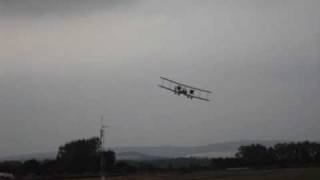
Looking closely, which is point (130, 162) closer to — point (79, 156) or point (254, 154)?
point (79, 156)

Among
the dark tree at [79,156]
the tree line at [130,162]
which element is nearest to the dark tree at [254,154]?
the tree line at [130,162]

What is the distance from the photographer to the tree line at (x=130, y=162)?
10212cm

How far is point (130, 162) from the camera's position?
120000mm

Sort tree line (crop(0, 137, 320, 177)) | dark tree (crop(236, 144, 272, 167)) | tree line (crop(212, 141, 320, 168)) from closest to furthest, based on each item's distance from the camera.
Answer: tree line (crop(0, 137, 320, 177))
tree line (crop(212, 141, 320, 168))
dark tree (crop(236, 144, 272, 167))

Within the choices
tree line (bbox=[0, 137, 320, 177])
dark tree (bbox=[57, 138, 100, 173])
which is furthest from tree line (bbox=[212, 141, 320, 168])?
dark tree (bbox=[57, 138, 100, 173])

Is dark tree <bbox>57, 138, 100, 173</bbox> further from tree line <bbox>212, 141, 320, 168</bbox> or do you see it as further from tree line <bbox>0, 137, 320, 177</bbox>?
tree line <bbox>212, 141, 320, 168</bbox>

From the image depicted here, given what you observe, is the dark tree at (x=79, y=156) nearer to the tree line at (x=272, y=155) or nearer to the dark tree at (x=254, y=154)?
the tree line at (x=272, y=155)

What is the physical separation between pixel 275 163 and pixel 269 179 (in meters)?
46.8

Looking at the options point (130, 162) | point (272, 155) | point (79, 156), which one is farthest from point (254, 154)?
point (79, 156)

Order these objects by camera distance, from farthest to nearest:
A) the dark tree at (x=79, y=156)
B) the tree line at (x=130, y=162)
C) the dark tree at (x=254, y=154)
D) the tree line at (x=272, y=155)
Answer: the dark tree at (x=254, y=154) < the tree line at (x=272, y=155) < the dark tree at (x=79, y=156) < the tree line at (x=130, y=162)

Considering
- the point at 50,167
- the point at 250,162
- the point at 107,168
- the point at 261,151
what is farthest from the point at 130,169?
the point at 261,151

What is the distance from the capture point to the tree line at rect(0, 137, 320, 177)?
335 feet

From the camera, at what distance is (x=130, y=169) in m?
101

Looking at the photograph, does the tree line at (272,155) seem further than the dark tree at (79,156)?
Yes
